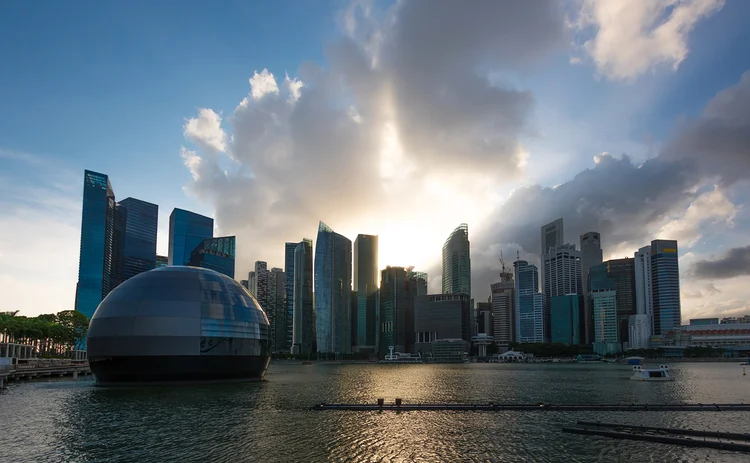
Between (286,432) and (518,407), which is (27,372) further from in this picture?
(518,407)

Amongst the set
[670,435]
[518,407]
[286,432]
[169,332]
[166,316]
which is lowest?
[518,407]

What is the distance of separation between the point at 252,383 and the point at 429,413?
44221 mm

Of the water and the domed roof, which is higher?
the domed roof

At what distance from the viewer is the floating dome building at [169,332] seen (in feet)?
260

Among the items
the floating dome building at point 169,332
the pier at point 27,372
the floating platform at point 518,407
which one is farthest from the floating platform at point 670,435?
the pier at point 27,372

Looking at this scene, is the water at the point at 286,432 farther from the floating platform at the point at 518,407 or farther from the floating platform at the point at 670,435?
the floating platform at the point at 518,407

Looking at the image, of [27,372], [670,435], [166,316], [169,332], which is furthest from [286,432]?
[27,372]

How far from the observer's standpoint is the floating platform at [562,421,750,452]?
4141 centimetres

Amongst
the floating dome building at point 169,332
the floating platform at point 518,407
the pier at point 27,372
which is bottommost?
the pier at point 27,372

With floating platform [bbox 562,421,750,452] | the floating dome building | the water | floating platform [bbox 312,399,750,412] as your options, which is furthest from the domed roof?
floating platform [bbox 562,421,750,452]

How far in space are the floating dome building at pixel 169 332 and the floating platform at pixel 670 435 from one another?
180 feet

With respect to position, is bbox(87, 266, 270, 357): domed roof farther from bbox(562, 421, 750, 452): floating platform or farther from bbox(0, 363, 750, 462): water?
bbox(562, 421, 750, 452): floating platform

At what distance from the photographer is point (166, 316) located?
3157 inches

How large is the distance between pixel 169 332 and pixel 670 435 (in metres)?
65.4
